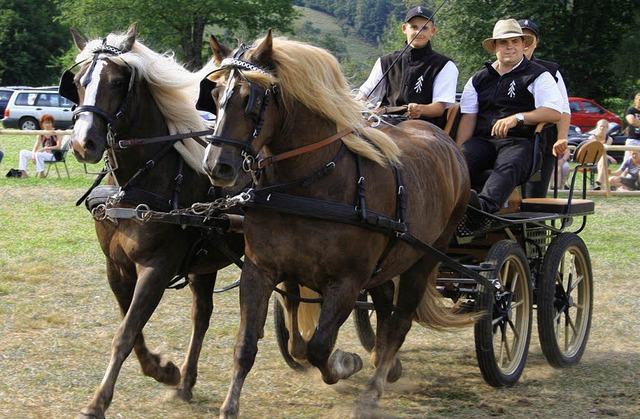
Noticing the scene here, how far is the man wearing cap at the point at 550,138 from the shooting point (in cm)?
621

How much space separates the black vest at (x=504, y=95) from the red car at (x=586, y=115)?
22598mm

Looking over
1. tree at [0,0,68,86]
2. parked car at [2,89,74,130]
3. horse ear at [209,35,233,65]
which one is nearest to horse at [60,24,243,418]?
horse ear at [209,35,233,65]

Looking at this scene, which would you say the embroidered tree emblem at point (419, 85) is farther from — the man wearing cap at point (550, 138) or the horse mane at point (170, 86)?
the horse mane at point (170, 86)

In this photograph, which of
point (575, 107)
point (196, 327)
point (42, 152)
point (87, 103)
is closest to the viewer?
point (87, 103)

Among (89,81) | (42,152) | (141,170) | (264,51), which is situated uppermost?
(264,51)

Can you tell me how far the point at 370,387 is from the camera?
496 cm

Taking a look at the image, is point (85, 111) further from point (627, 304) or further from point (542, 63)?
point (627, 304)

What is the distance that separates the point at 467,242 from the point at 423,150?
0.96 metres

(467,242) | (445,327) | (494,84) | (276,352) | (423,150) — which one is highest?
(494,84)

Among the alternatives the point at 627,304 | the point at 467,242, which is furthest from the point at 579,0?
the point at 467,242

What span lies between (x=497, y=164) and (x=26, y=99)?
2929cm

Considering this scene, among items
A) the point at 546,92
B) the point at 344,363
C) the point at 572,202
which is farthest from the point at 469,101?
the point at 344,363

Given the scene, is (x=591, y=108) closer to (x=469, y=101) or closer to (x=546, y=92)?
(x=469, y=101)

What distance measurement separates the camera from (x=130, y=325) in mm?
4586
